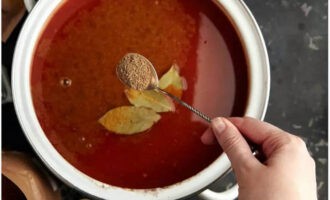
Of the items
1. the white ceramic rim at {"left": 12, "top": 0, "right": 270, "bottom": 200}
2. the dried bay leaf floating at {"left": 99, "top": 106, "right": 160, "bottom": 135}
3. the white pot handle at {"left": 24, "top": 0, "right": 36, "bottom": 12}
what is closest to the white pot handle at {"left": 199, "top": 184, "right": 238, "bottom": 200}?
the white ceramic rim at {"left": 12, "top": 0, "right": 270, "bottom": 200}

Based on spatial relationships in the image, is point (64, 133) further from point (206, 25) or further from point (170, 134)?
point (206, 25)

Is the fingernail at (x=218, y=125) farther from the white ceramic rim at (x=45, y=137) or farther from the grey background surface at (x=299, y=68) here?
the grey background surface at (x=299, y=68)

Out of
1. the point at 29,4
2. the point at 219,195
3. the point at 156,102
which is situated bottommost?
the point at 219,195

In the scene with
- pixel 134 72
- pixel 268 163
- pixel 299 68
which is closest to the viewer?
pixel 268 163

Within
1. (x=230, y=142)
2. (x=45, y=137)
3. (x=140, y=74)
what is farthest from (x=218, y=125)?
(x=45, y=137)

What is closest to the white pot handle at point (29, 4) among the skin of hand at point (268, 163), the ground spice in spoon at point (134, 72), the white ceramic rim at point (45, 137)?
the white ceramic rim at point (45, 137)

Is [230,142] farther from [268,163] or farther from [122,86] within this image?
[122,86]

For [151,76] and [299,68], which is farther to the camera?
[299,68]
